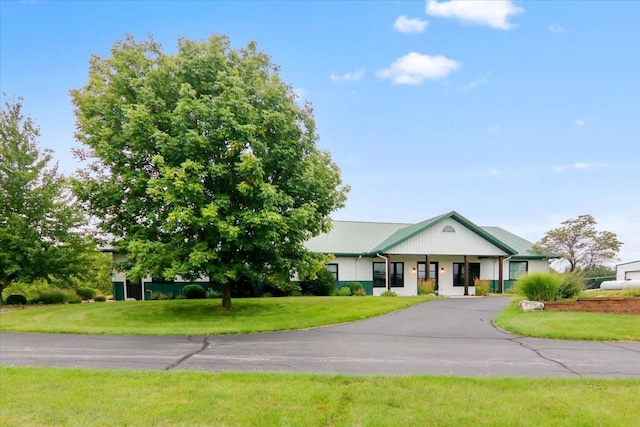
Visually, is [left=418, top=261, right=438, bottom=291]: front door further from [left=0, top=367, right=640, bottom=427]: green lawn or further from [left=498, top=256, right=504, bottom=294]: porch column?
[left=0, top=367, right=640, bottom=427]: green lawn

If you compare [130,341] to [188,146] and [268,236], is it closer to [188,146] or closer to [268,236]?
[268,236]

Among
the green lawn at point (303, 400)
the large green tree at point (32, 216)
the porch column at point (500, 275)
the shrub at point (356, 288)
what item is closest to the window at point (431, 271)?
the porch column at point (500, 275)

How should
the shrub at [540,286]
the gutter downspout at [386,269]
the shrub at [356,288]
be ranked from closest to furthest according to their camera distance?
the shrub at [540,286] → the shrub at [356,288] → the gutter downspout at [386,269]

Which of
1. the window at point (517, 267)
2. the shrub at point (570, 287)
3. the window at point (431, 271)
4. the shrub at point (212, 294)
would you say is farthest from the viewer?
the window at point (517, 267)

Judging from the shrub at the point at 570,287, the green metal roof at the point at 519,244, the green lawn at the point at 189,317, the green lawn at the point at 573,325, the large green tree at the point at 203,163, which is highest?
the large green tree at the point at 203,163

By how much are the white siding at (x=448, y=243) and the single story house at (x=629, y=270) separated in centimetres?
1259

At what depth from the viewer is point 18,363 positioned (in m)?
7.45

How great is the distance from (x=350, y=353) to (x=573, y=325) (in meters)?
7.07

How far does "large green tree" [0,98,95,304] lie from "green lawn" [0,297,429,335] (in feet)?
8.66

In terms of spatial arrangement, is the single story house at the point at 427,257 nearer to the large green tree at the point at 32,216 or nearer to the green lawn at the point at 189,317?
the green lawn at the point at 189,317

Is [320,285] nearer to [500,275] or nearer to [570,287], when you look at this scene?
[500,275]

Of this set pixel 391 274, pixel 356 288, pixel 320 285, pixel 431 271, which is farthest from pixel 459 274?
pixel 320 285

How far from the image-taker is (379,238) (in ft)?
96.8

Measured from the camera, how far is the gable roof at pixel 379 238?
26.4m
